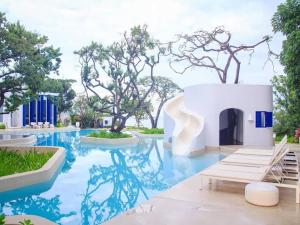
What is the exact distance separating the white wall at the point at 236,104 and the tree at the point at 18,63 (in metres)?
9.90

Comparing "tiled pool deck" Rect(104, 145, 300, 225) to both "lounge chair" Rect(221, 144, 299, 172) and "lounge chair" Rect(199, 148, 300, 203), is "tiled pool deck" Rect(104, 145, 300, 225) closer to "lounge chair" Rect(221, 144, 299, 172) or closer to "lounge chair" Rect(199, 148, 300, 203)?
"lounge chair" Rect(199, 148, 300, 203)

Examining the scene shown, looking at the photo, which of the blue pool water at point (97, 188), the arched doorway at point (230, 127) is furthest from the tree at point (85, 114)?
the blue pool water at point (97, 188)

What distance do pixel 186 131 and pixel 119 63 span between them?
9794 millimetres

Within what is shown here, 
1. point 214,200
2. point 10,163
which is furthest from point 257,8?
point 10,163

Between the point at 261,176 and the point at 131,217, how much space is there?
3.39m

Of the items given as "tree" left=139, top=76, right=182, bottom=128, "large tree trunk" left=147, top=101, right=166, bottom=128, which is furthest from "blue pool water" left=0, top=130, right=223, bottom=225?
"tree" left=139, top=76, right=182, bottom=128

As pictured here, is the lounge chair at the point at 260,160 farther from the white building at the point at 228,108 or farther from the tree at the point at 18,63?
the tree at the point at 18,63

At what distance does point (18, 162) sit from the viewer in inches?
373

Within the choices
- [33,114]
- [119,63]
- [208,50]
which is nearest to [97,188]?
[119,63]

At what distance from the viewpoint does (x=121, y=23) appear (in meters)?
21.5

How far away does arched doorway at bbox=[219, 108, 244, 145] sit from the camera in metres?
18.9

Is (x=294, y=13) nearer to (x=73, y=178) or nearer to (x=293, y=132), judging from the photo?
(x=73, y=178)

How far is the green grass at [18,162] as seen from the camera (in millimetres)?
8422

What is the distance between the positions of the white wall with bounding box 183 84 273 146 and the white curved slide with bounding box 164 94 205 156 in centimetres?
64
